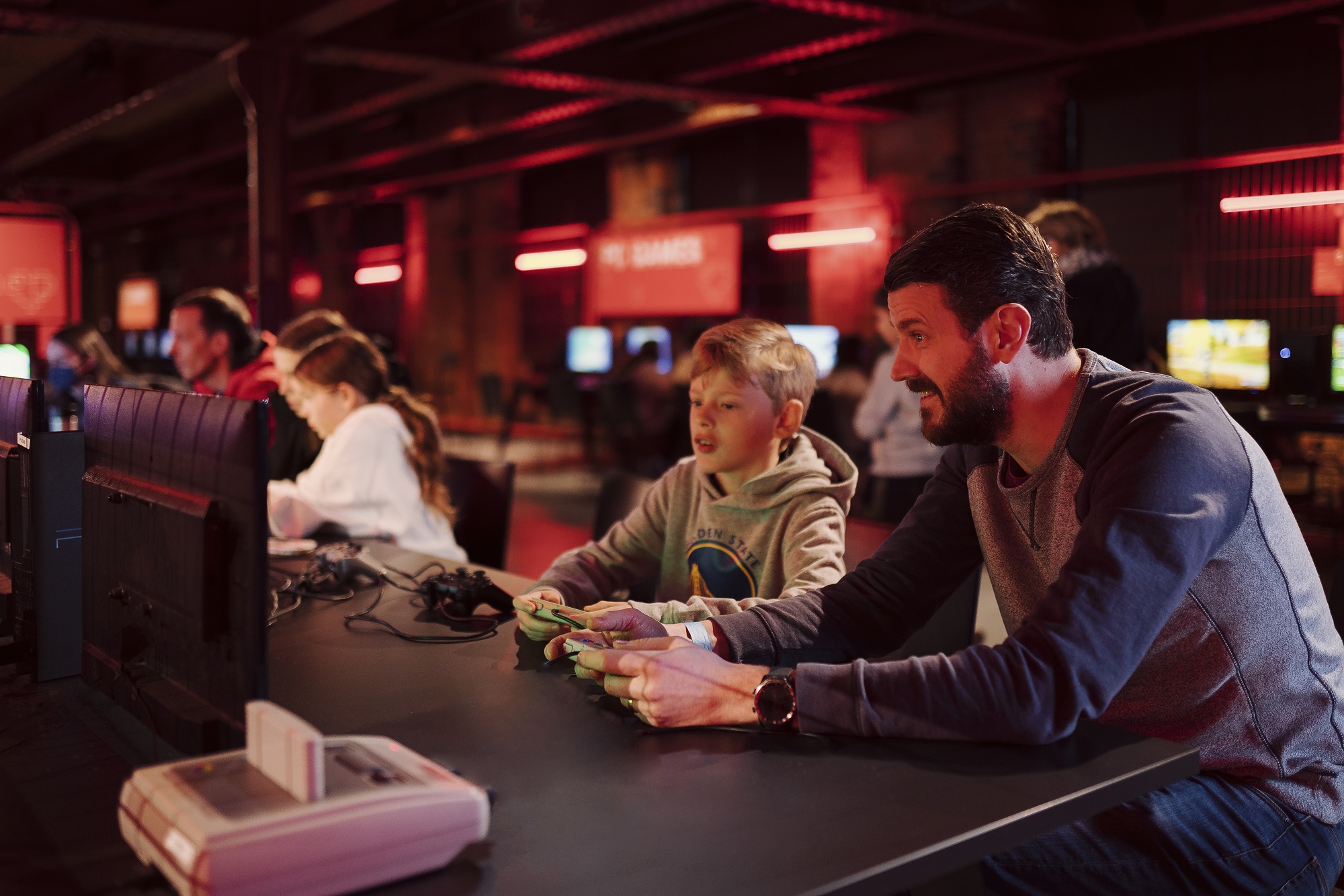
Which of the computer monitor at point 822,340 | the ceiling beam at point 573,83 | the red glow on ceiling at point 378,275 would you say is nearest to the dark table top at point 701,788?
the ceiling beam at point 573,83

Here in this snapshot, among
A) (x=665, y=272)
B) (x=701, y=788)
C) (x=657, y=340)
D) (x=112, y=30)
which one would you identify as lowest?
(x=701, y=788)

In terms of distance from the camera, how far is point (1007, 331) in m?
1.33

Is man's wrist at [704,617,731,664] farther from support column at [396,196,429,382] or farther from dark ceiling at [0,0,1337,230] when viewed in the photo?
support column at [396,196,429,382]

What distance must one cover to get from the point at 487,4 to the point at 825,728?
19.0 feet

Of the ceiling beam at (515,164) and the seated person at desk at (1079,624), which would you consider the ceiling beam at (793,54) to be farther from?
the seated person at desk at (1079,624)

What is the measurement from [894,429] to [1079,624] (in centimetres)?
342

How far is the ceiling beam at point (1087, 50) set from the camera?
503cm

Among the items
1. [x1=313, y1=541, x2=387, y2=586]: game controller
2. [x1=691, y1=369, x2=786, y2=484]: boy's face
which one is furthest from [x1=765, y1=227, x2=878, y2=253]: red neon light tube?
[x1=313, y1=541, x2=387, y2=586]: game controller

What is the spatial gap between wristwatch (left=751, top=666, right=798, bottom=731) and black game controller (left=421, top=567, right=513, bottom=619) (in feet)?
2.25

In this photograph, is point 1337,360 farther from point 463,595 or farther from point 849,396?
point 463,595

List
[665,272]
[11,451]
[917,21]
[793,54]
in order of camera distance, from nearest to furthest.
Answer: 1. [11,451]
2. [917,21]
3. [793,54]
4. [665,272]

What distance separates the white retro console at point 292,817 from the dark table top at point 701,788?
0.04m

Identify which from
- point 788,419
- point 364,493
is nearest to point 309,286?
point 364,493

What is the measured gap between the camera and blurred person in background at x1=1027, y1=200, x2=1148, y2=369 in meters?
3.37
